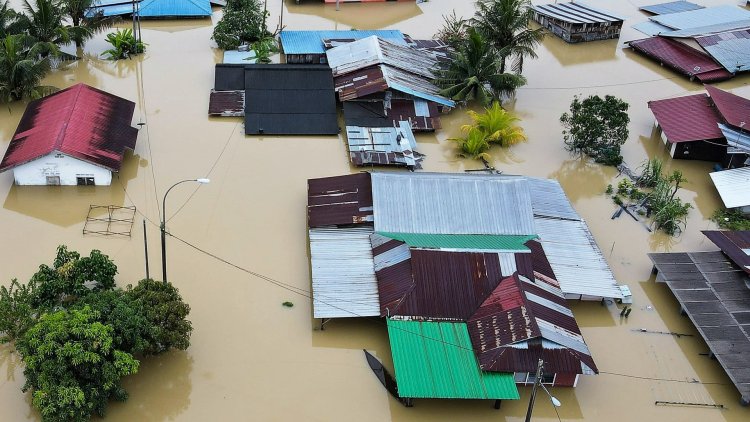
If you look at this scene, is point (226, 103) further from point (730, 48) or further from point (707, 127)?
point (730, 48)

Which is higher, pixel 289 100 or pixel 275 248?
pixel 289 100

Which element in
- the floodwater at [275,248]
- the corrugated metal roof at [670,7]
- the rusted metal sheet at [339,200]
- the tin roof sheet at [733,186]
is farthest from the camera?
the corrugated metal roof at [670,7]

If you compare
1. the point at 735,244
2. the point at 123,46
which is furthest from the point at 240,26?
the point at 735,244

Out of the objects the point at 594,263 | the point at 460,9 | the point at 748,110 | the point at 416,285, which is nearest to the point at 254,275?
the point at 416,285

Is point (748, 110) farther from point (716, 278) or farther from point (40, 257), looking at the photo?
point (40, 257)

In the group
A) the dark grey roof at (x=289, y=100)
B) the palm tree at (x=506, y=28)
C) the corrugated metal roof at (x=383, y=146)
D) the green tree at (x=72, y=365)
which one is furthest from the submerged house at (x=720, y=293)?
the green tree at (x=72, y=365)

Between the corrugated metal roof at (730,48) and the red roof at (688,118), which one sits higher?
the corrugated metal roof at (730,48)

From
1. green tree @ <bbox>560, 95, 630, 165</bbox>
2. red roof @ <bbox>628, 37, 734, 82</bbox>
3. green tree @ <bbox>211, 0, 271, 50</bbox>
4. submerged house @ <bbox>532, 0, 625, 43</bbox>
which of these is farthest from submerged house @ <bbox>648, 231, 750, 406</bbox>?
green tree @ <bbox>211, 0, 271, 50</bbox>

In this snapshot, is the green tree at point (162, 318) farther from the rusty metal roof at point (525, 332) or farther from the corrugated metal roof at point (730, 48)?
the corrugated metal roof at point (730, 48)

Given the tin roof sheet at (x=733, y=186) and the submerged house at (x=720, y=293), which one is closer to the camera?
the submerged house at (x=720, y=293)
